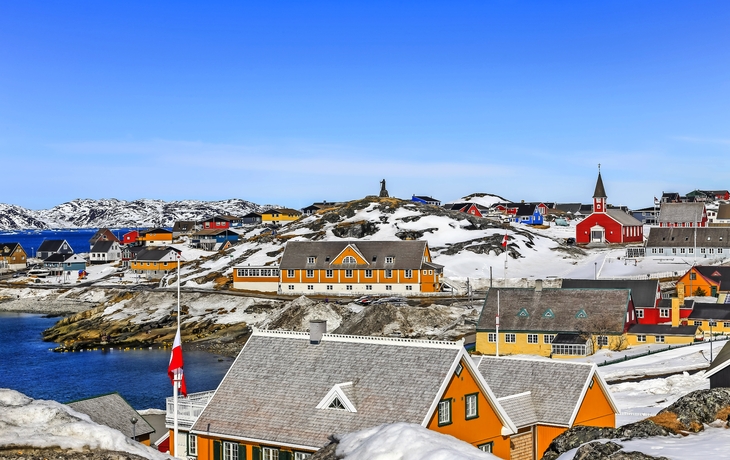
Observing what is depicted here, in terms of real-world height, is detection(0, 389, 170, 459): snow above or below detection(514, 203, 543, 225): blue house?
above

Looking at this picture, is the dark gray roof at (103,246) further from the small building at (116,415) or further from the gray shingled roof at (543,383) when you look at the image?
the gray shingled roof at (543,383)

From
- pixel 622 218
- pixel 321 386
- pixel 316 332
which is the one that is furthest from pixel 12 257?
pixel 321 386

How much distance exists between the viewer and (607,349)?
64312mm

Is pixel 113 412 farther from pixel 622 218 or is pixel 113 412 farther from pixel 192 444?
pixel 622 218

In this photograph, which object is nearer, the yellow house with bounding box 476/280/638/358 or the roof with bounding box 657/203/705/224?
the yellow house with bounding box 476/280/638/358

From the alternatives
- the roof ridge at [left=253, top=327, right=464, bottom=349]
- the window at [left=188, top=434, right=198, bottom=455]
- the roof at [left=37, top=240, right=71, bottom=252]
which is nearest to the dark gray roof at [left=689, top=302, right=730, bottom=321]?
the roof ridge at [left=253, top=327, right=464, bottom=349]

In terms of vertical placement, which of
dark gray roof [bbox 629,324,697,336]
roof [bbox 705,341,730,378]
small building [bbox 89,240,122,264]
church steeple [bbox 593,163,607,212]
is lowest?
small building [bbox 89,240,122,264]

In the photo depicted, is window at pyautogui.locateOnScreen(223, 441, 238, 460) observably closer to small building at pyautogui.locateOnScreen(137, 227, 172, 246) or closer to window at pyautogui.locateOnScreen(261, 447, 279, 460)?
window at pyautogui.locateOnScreen(261, 447, 279, 460)

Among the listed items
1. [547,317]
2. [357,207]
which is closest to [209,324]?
[547,317]

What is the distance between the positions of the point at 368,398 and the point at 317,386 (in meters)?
2.14

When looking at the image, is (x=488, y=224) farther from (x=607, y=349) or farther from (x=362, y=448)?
(x=362, y=448)

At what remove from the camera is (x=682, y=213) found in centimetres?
12988

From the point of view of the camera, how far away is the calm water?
60750mm

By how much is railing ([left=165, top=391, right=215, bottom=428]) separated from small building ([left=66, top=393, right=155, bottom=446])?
131 cm
